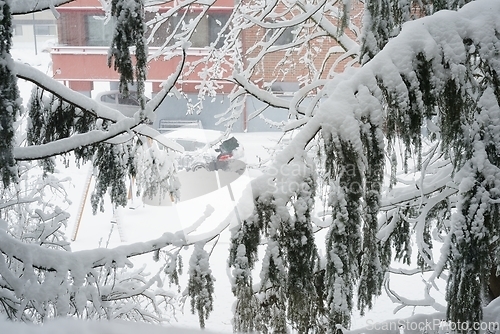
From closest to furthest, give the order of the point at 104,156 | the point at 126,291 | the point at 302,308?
1. the point at 302,308
2. the point at 104,156
3. the point at 126,291

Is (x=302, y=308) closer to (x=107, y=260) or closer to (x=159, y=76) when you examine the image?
(x=107, y=260)

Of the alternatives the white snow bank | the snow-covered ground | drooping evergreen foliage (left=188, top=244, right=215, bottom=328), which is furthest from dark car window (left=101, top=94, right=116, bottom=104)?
the white snow bank

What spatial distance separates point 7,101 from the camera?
6.27ft

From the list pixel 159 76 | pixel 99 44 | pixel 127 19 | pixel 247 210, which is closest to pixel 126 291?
pixel 247 210

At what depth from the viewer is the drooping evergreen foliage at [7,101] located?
6.04 ft

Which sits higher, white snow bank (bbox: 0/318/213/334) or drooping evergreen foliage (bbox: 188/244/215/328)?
white snow bank (bbox: 0/318/213/334)

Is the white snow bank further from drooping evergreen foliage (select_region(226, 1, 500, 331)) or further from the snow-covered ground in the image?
the snow-covered ground

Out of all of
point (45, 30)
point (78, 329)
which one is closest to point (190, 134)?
point (45, 30)

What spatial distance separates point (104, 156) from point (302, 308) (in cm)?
198

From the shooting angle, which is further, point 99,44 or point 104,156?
point 99,44

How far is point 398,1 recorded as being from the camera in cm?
260

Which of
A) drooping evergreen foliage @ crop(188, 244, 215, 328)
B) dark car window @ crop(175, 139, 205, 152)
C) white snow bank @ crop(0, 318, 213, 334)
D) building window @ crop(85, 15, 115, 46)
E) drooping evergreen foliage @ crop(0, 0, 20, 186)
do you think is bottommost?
dark car window @ crop(175, 139, 205, 152)

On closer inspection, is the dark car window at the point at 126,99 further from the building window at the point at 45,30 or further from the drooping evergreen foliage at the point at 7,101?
the building window at the point at 45,30

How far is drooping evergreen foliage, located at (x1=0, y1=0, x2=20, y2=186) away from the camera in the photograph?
1841 millimetres
